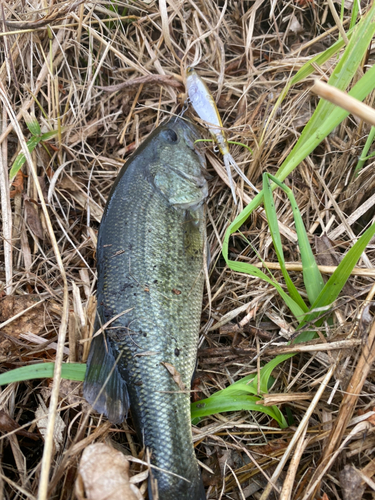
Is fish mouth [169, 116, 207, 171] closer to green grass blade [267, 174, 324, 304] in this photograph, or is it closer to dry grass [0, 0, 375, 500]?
dry grass [0, 0, 375, 500]

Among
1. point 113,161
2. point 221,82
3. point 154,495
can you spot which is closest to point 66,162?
point 113,161

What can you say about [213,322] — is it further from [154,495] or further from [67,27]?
[67,27]

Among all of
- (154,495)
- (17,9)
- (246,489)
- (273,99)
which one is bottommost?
(246,489)

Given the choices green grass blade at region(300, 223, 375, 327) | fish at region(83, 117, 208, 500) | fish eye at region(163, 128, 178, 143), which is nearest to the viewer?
green grass blade at region(300, 223, 375, 327)

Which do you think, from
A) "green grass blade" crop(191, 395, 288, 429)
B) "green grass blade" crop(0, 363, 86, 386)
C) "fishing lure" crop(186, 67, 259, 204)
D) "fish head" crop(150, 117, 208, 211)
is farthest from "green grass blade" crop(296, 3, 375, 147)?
"green grass blade" crop(0, 363, 86, 386)

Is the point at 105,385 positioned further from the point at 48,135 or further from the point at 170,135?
the point at 48,135

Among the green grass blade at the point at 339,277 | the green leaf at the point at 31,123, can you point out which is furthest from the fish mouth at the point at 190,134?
the green grass blade at the point at 339,277

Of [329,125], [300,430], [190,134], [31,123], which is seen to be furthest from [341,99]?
[31,123]

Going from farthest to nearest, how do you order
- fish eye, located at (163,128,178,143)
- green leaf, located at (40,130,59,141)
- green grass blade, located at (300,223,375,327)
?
green leaf, located at (40,130,59,141) → fish eye, located at (163,128,178,143) → green grass blade, located at (300,223,375,327)

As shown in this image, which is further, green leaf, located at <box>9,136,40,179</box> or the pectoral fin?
green leaf, located at <box>9,136,40,179</box>
